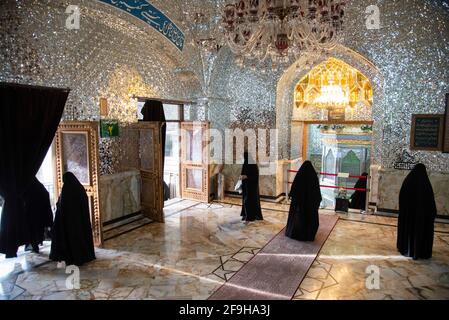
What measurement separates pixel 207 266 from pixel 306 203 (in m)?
1.86

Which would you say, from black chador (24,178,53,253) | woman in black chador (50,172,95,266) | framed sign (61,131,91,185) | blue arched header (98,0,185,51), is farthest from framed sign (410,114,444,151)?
black chador (24,178,53,253)

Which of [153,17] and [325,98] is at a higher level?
[153,17]

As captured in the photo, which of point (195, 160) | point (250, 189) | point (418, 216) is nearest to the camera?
point (418, 216)

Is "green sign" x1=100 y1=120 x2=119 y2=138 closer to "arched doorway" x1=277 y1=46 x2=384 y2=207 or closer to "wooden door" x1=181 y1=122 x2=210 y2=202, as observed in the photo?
"wooden door" x1=181 y1=122 x2=210 y2=202

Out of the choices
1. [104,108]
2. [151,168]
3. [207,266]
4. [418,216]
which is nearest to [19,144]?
[104,108]

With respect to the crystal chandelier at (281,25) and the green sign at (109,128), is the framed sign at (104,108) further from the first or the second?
the crystal chandelier at (281,25)

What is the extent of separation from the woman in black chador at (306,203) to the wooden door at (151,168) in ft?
7.97

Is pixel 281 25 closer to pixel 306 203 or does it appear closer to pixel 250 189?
pixel 306 203

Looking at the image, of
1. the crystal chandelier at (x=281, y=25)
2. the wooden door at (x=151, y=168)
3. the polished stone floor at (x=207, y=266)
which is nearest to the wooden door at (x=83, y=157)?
the polished stone floor at (x=207, y=266)

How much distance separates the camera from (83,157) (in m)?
4.92

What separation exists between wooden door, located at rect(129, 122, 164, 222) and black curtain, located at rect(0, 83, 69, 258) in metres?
1.79

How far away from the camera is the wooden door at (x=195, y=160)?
25.1ft

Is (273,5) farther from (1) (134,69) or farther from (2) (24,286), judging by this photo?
(2) (24,286)

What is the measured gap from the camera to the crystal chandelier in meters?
3.87
